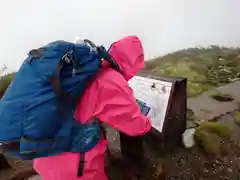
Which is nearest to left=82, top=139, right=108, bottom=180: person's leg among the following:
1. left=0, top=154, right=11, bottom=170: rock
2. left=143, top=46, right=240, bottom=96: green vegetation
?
left=0, top=154, right=11, bottom=170: rock

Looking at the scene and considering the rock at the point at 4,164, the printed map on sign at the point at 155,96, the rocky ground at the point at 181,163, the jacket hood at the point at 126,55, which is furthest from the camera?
the rock at the point at 4,164

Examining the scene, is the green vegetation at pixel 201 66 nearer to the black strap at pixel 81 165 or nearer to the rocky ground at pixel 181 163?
the rocky ground at pixel 181 163

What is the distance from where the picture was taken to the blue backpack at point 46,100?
125 centimetres

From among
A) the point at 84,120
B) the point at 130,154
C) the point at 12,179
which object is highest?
the point at 84,120

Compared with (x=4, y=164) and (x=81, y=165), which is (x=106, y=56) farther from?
(x=4, y=164)

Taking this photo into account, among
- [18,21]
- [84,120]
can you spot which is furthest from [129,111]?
[18,21]

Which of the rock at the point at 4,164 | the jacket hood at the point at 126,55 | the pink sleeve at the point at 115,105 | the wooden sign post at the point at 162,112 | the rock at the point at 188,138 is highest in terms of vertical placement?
the jacket hood at the point at 126,55

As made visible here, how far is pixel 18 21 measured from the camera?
16.1 feet

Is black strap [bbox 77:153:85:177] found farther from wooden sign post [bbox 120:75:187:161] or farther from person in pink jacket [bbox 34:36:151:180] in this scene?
wooden sign post [bbox 120:75:187:161]

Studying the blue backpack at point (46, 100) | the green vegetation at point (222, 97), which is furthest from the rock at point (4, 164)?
the green vegetation at point (222, 97)

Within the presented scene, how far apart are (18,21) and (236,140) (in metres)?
4.10

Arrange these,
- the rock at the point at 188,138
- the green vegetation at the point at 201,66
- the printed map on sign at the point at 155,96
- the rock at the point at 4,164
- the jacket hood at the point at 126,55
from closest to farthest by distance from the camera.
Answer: the jacket hood at the point at 126,55, the printed map on sign at the point at 155,96, the rock at the point at 188,138, the rock at the point at 4,164, the green vegetation at the point at 201,66

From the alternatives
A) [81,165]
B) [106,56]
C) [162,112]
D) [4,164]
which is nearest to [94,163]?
[81,165]

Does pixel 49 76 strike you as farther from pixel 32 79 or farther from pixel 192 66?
pixel 192 66
